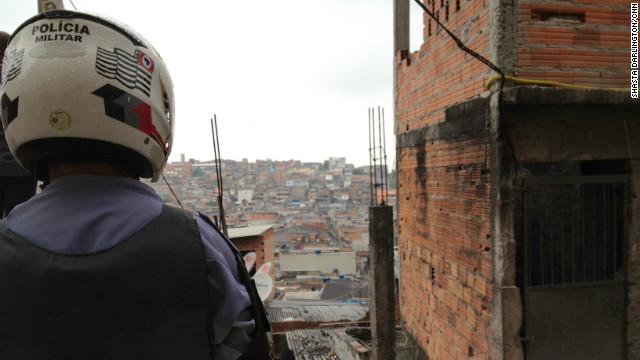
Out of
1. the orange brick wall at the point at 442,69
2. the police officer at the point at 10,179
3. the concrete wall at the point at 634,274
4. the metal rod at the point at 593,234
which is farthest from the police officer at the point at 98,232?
the concrete wall at the point at 634,274

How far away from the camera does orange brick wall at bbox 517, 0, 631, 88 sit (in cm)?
314

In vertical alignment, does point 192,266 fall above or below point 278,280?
above

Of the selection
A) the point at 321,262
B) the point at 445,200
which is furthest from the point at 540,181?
the point at 321,262

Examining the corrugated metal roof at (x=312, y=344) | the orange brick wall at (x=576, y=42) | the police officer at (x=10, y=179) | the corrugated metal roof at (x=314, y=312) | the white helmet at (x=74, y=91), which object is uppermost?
the orange brick wall at (x=576, y=42)

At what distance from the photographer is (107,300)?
1.03 meters

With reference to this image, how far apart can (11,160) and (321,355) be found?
7.90 metres

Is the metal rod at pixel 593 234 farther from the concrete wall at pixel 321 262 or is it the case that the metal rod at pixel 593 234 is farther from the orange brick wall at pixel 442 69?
the concrete wall at pixel 321 262

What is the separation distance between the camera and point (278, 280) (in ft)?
109

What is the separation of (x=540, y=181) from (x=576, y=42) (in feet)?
3.93

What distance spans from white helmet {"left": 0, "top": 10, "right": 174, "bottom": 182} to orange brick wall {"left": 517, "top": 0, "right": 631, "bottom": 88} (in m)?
2.94

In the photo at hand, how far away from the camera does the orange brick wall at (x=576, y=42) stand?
3.14m

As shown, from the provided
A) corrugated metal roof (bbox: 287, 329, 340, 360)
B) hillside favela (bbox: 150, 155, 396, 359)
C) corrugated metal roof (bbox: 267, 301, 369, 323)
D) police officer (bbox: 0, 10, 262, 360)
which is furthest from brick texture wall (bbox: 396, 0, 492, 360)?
corrugated metal roof (bbox: 267, 301, 369, 323)

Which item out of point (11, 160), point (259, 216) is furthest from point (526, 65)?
point (259, 216)

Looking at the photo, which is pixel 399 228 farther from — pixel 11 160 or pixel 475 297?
pixel 11 160
